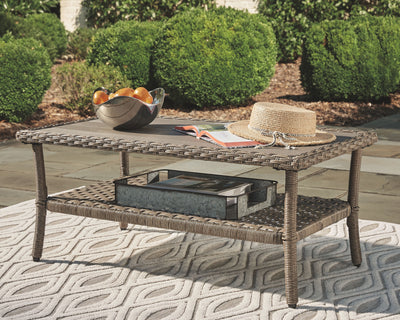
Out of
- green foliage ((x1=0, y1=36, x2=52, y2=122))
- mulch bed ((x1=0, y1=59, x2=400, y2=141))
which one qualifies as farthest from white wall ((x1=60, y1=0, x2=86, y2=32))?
green foliage ((x1=0, y1=36, x2=52, y2=122))

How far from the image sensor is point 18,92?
9.63 metres

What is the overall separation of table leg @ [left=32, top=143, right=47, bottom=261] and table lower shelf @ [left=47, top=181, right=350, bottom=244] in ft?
0.25

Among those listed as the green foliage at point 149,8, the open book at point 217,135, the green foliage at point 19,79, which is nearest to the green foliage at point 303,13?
the green foliage at point 149,8

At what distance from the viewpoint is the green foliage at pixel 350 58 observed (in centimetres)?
1154

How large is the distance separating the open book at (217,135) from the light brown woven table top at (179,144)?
0.04m

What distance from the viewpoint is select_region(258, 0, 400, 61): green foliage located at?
15.5 m

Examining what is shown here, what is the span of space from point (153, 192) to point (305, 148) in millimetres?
944

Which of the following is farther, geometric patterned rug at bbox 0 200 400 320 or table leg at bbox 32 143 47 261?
table leg at bbox 32 143 47 261

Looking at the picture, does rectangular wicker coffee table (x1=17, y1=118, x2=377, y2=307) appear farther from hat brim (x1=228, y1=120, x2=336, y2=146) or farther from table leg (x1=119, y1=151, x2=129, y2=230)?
table leg (x1=119, y1=151, x2=129, y2=230)

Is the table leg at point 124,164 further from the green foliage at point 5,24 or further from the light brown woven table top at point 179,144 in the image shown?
the green foliage at point 5,24

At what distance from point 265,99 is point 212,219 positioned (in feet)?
30.1

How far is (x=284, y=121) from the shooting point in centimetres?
387

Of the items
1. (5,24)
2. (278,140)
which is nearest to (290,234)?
(278,140)

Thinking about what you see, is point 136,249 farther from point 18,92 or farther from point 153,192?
point 18,92
